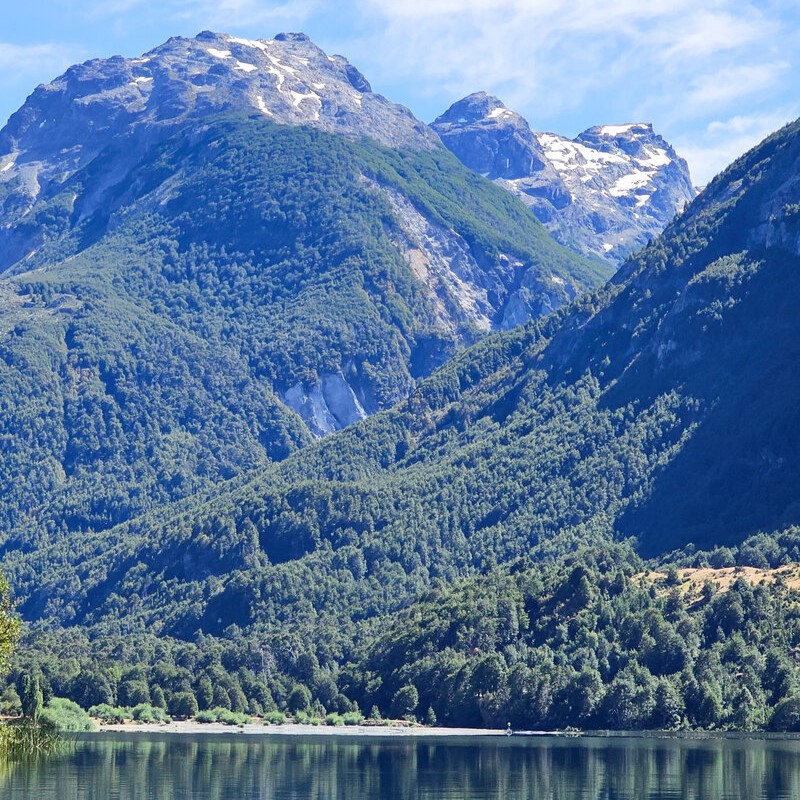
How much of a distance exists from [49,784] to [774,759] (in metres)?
74.4

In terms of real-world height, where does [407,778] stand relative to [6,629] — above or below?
below

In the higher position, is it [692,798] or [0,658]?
[0,658]

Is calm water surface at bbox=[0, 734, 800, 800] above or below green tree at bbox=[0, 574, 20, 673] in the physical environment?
below

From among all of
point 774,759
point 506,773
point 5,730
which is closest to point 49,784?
point 5,730

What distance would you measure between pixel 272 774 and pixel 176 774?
9.14 m

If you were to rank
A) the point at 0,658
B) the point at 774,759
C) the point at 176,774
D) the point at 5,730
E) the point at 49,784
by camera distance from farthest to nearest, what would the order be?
the point at 774,759
the point at 176,774
the point at 49,784
the point at 5,730
the point at 0,658

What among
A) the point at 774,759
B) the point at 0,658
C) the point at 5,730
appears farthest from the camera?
the point at 774,759

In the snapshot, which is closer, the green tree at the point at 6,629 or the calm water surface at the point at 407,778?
the green tree at the point at 6,629

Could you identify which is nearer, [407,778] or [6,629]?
[6,629]

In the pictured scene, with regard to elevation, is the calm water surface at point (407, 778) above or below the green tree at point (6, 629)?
below

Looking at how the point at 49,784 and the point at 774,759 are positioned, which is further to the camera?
the point at 774,759

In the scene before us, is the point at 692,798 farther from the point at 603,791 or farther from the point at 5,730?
the point at 5,730

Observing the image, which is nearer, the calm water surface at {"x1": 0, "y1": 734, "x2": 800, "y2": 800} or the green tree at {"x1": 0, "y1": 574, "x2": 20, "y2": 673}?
the green tree at {"x1": 0, "y1": 574, "x2": 20, "y2": 673}

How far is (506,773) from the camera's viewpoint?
181625mm
